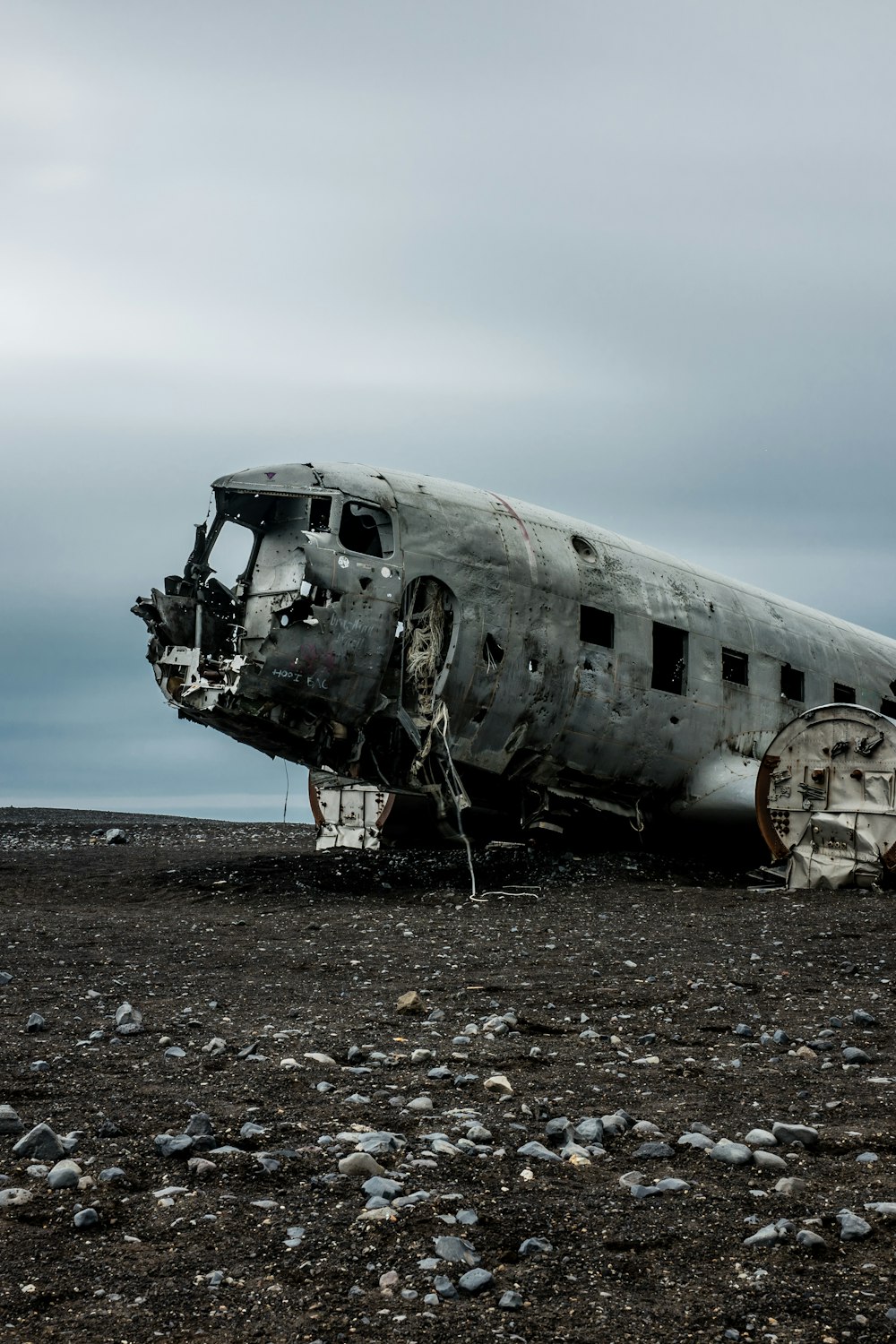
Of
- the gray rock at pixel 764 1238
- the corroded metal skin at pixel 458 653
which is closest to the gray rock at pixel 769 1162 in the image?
the gray rock at pixel 764 1238

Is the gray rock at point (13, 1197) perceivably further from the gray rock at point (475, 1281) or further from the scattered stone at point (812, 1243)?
the scattered stone at point (812, 1243)

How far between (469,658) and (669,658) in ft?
14.0

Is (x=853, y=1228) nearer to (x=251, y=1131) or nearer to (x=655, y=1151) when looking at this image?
(x=655, y=1151)

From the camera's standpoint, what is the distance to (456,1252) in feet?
14.3

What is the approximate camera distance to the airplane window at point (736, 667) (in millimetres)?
19234

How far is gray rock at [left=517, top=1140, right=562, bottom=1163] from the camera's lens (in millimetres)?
5484

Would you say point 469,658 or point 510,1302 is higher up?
point 469,658

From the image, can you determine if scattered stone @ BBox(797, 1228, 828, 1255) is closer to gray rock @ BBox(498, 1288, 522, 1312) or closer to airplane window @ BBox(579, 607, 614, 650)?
gray rock @ BBox(498, 1288, 522, 1312)

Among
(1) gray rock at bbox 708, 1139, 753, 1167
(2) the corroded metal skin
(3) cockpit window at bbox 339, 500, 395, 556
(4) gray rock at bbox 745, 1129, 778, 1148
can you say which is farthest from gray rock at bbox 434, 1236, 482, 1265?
(3) cockpit window at bbox 339, 500, 395, 556

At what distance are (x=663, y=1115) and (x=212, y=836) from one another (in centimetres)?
2387

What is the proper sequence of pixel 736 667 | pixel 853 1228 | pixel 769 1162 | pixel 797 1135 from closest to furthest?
1. pixel 853 1228
2. pixel 769 1162
3. pixel 797 1135
4. pixel 736 667

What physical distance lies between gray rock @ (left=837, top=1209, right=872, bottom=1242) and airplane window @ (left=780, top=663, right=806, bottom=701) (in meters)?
16.2

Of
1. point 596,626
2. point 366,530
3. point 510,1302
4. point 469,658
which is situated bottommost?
point 510,1302

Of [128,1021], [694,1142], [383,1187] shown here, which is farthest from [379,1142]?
[128,1021]
